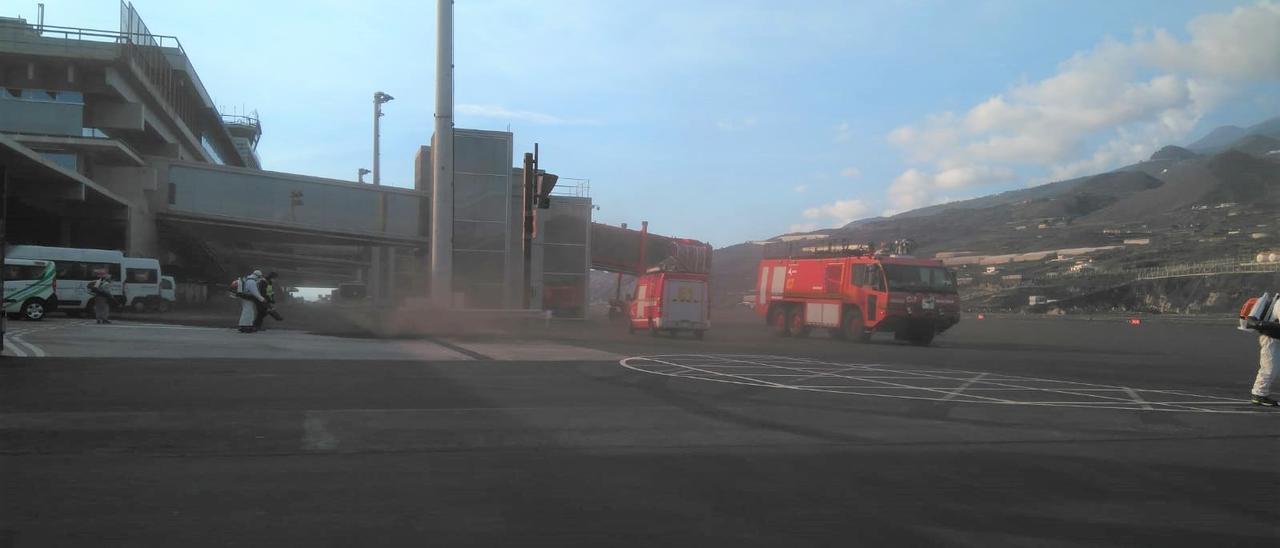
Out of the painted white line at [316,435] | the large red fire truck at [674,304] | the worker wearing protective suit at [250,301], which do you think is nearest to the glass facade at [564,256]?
the large red fire truck at [674,304]

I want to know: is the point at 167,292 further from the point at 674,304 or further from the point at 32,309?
the point at 674,304

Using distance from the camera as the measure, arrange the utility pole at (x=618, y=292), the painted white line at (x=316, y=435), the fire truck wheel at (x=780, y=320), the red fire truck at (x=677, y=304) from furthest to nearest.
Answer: the utility pole at (x=618, y=292) → the fire truck wheel at (x=780, y=320) → the red fire truck at (x=677, y=304) → the painted white line at (x=316, y=435)

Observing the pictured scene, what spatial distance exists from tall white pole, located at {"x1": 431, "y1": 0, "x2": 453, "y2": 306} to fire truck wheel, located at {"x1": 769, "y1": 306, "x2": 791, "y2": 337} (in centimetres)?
1302

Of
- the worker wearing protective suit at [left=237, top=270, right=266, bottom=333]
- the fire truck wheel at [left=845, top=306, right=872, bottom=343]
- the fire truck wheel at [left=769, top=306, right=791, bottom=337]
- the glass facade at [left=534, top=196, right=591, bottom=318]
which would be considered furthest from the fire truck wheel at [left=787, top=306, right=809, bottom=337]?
the glass facade at [left=534, top=196, right=591, bottom=318]

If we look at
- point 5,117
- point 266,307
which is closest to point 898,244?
point 266,307

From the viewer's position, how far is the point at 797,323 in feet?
94.6

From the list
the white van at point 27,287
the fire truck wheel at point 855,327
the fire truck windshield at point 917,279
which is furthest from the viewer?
the fire truck wheel at point 855,327

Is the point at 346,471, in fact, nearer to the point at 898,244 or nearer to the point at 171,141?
the point at 898,244

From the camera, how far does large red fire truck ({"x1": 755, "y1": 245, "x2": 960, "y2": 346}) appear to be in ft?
79.3

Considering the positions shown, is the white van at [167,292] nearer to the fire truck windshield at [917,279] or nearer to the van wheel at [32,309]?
the van wheel at [32,309]

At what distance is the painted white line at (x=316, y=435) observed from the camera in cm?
670

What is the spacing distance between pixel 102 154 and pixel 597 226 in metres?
24.9

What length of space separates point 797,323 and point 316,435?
23.3m

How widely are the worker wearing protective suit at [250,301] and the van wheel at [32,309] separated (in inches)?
324
